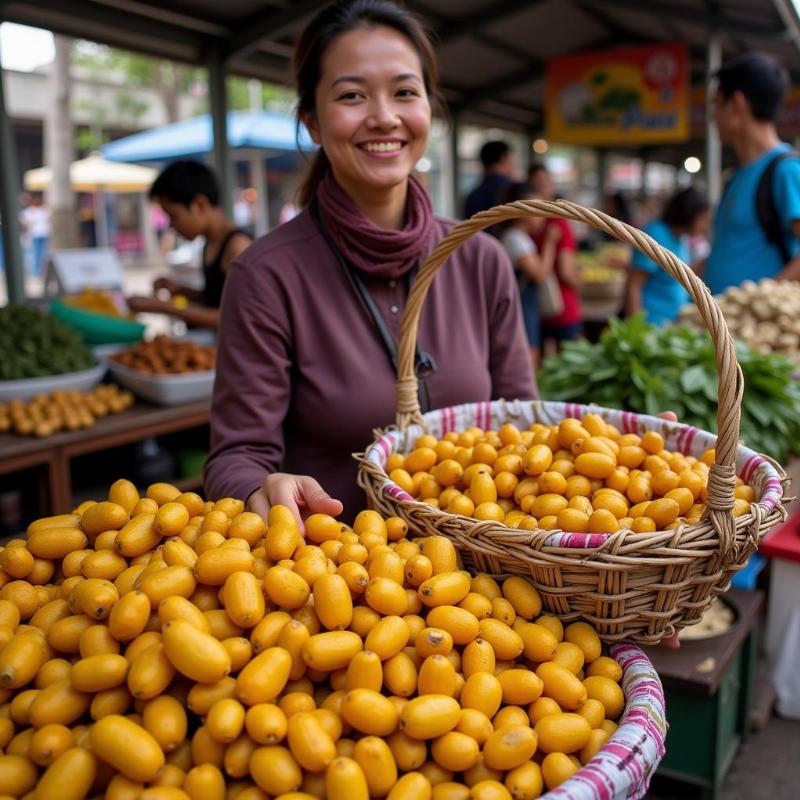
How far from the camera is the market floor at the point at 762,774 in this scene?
2.63 metres

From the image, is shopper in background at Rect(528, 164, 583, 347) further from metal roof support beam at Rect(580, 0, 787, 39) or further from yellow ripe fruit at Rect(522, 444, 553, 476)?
yellow ripe fruit at Rect(522, 444, 553, 476)

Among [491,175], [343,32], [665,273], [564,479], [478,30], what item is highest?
[478,30]

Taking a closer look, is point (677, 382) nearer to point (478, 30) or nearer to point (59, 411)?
point (59, 411)

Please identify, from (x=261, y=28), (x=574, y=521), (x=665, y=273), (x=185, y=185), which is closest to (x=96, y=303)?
(x=185, y=185)

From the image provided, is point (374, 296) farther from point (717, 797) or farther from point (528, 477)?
point (717, 797)

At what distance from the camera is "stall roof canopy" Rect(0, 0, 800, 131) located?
191 inches

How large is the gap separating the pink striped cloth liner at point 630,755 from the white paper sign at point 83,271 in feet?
18.5

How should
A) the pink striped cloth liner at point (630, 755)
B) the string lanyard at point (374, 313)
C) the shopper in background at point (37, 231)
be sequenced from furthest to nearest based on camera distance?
1. the shopper in background at point (37, 231)
2. the string lanyard at point (374, 313)
3. the pink striped cloth liner at point (630, 755)

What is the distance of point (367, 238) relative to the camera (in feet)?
5.95

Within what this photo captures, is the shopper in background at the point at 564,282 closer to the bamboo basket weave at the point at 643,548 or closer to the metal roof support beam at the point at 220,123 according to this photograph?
the metal roof support beam at the point at 220,123

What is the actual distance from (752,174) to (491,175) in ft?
8.71

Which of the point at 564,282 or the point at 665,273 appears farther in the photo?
the point at 564,282

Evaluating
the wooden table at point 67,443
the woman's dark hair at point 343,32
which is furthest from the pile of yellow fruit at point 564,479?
the wooden table at point 67,443

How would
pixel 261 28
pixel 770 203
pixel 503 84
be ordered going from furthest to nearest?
pixel 503 84 < pixel 261 28 < pixel 770 203
